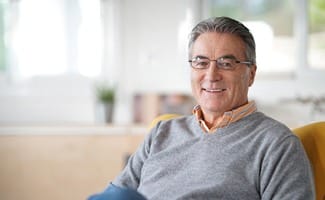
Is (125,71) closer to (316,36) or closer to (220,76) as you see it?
(316,36)

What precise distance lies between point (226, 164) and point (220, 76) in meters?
0.29

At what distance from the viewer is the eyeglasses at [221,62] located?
5.00ft

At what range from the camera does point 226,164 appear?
1434mm

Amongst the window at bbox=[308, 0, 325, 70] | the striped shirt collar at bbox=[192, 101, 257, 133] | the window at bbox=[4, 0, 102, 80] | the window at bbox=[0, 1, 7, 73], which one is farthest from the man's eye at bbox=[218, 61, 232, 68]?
the window at bbox=[0, 1, 7, 73]

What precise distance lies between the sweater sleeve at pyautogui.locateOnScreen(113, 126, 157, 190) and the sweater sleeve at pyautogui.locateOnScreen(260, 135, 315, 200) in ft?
1.53

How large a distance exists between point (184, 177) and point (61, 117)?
1.95 metres

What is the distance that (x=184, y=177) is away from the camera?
4.88 feet

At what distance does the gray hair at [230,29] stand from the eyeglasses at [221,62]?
4cm

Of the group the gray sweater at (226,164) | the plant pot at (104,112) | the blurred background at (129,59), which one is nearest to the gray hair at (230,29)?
the gray sweater at (226,164)

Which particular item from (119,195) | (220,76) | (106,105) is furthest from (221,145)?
(106,105)

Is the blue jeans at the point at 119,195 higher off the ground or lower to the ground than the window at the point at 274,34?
lower

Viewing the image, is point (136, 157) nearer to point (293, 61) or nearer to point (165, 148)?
point (165, 148)

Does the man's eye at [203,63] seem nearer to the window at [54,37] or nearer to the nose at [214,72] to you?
the nose at [214,72]

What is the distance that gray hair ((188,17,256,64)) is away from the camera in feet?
4.97
